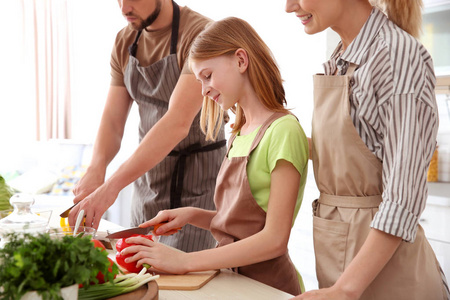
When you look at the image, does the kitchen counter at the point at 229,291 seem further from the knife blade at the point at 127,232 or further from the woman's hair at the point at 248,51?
the woman's hair at the point at 248,51

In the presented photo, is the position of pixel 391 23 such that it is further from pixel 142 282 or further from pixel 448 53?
pixel 448 53

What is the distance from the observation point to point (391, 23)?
107cm

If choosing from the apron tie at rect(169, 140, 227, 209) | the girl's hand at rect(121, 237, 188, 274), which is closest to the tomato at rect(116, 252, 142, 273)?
the girl's hand at rect(121, 237, 188, 274)

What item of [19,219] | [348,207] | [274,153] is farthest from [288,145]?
[19,219]

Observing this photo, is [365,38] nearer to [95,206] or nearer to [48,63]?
[95,206]

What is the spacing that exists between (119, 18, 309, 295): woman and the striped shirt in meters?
0.23

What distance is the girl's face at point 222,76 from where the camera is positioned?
1.31m

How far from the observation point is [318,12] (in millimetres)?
1087

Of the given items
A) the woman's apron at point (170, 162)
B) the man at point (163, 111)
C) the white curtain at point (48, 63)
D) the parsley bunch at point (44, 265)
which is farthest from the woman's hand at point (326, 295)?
the white curtain at point (48, 63)

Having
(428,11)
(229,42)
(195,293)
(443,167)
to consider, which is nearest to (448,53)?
(428,11)

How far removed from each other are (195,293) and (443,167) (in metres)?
2.39

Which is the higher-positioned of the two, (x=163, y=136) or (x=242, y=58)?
(x=242, y=58)

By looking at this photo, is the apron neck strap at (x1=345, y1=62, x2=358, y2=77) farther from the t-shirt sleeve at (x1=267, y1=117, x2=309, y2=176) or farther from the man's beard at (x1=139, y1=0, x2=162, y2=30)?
the man's beard at (x1=139, y1=0, x2=162, y2=30)

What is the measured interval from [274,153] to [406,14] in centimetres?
43
